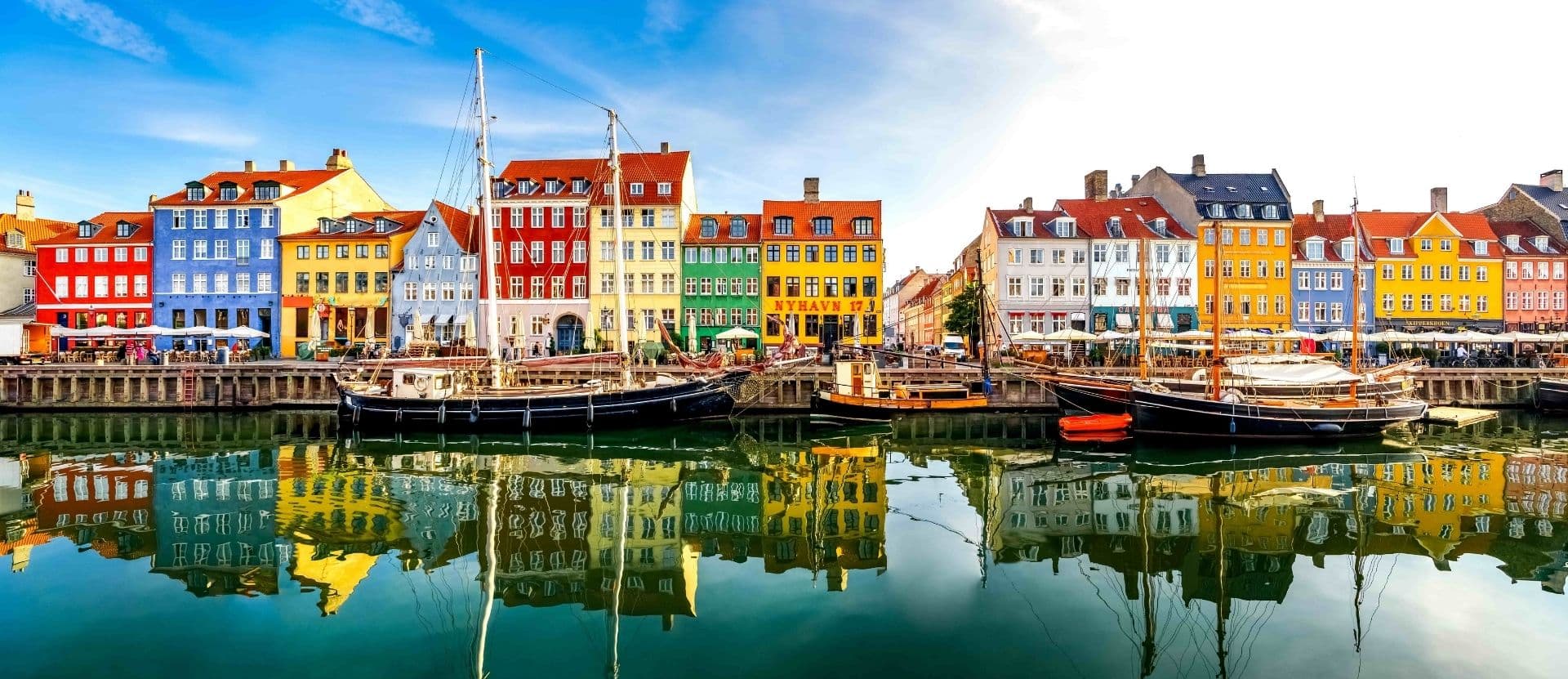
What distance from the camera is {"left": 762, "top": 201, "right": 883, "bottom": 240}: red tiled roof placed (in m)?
52.8

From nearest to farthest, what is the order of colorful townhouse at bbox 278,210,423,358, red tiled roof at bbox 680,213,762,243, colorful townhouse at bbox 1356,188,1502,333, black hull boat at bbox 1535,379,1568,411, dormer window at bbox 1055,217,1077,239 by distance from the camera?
black hull boat at bbox 1535,379,1568,411 → colorful townhouse at bbox 278,210,423,358 → red tiled roof at bbox 680,213,762,243 → dormer window at bbox 1055,217,1077,239 → colorful townhouse at bbox 1356,188,1502,333

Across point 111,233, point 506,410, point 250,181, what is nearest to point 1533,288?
point 506,410

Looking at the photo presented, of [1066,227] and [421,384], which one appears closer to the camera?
[421,384]

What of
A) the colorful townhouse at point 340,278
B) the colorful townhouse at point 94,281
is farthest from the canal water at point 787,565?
the colorful townhouse at point 94,281

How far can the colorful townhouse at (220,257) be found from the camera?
174 feet

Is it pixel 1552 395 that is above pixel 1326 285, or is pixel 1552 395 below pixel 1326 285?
below

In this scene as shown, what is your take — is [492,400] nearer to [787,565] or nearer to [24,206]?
[787,565]

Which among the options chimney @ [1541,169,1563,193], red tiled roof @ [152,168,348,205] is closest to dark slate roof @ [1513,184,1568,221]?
chimney @ [1541,169,1563,193]

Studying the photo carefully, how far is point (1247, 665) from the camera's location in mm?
9836

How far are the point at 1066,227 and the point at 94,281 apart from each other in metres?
66.8

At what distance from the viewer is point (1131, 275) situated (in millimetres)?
52969

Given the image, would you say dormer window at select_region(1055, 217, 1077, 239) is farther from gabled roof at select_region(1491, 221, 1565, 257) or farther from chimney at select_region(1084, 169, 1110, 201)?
gabled roof at select_region(1491, 221, 1565, 257)

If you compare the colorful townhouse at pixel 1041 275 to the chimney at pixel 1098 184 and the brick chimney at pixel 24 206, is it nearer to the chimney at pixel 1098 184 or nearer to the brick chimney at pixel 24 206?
the chimney at pixel 1098 184

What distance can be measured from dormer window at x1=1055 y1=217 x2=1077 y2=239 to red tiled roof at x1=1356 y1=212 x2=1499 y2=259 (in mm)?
21534
